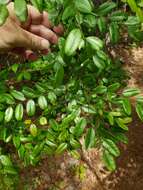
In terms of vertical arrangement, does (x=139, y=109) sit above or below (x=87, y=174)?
above

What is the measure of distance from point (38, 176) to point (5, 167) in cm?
213

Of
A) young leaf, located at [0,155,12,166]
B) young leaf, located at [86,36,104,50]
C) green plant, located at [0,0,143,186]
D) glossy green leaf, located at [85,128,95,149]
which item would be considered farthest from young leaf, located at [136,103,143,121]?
young leaf, located at [0,155,12,166]

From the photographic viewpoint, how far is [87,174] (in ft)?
12.6

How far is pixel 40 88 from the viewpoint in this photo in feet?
5.41

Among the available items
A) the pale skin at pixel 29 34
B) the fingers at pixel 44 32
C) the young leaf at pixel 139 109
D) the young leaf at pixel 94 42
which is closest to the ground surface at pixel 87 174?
the pale skin at pixel 29 34

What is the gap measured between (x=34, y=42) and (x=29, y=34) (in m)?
0.05

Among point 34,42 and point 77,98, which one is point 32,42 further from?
point 77,98

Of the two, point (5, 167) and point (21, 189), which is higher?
point (5, 167)

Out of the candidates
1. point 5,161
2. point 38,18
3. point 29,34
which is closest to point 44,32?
point 38,18

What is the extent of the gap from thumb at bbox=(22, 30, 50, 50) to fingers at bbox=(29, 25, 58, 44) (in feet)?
0.18

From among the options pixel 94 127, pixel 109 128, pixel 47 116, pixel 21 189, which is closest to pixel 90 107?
pixel 94 127

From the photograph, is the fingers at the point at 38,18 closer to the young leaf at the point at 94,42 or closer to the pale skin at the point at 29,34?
the pale skin at the point at 29,34

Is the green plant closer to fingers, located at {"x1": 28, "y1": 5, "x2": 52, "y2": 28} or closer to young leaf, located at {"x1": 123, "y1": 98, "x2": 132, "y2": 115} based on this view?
young leaf, located at {"x1": 123, "y1": 98, "x2": 132, "y2": 115}

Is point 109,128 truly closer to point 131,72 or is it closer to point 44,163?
point 44,163
